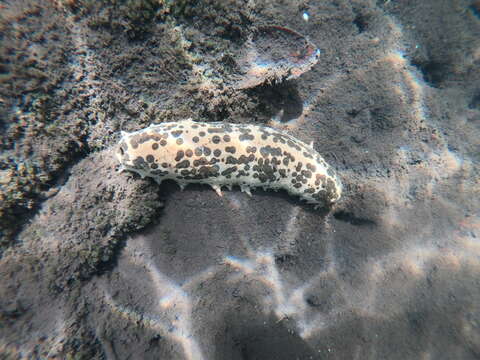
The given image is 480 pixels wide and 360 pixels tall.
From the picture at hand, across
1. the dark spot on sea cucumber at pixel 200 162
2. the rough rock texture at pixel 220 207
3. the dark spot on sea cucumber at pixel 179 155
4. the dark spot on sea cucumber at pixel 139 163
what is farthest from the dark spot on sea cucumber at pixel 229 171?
the dark spot on sea cucumber at pixel 139 163

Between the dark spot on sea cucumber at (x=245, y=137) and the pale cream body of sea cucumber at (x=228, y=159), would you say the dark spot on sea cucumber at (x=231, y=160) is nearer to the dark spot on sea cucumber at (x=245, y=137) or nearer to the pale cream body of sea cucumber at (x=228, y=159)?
the pale cream body of sea cucumber at (x=228, y=159)

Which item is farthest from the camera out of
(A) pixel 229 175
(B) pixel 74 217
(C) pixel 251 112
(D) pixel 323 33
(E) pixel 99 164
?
(D) pixel 323 33

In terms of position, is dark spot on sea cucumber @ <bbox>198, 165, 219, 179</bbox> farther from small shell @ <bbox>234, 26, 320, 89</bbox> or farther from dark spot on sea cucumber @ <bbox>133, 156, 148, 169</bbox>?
small shell @ <bbox>234, 26, 320, 89</bbox>

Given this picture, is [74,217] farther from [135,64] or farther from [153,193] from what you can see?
[135,64]

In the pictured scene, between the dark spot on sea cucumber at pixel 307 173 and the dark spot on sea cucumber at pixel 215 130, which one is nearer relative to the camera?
the dark spot on sea cucumber at pixel 215 130

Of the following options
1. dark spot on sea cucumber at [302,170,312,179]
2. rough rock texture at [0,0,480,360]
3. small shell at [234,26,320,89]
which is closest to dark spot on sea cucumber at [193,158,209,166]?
rough rock texture at [0,0,480,360]

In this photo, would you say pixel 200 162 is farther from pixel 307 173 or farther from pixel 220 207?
pixel 307 173

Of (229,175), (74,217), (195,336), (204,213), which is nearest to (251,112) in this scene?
(229,175)
